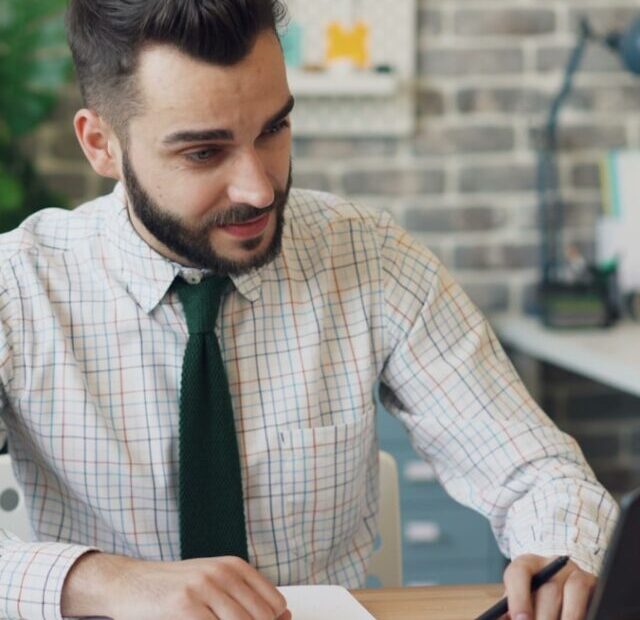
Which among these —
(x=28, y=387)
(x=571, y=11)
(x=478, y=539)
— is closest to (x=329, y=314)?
(x=28, y=387)

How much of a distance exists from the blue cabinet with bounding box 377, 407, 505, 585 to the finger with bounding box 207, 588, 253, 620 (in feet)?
5.23

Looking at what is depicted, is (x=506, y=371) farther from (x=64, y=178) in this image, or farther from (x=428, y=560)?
(x=64, y=178)

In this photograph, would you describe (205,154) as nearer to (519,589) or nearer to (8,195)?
(519,589)

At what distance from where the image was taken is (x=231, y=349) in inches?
59.9

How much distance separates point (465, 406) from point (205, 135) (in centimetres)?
48

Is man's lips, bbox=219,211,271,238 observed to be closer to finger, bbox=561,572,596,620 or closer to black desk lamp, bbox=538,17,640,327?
finger, bbox=561,572,596,620

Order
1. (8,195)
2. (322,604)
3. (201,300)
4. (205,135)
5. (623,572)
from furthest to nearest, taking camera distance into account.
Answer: (8,195) < (201,300) < (205,135) < (322,604) < (623,572)

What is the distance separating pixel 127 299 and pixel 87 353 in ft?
0.26

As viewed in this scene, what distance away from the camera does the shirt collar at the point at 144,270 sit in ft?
4.91

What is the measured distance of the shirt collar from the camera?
4.91 ft

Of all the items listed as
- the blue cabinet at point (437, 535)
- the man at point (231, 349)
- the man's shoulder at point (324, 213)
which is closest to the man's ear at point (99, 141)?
the man at point (231, 349)

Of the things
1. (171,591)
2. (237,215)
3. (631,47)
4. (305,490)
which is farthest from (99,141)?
(631,47)

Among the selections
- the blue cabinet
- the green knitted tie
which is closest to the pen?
the green knitted tie

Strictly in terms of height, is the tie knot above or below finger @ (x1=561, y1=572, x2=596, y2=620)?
above
